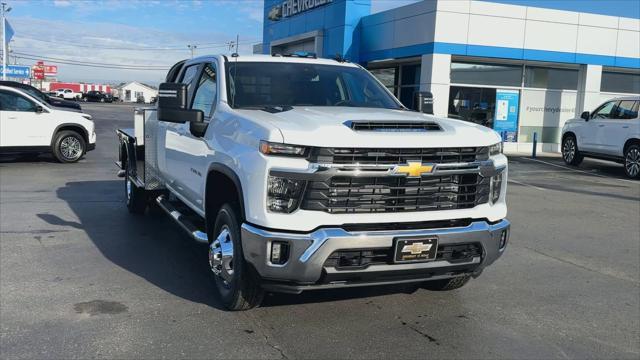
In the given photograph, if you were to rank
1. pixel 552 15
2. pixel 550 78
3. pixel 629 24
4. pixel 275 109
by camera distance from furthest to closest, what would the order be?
pixel 550 78
pixel 629 24
pixel 552 15
pixel 275 109

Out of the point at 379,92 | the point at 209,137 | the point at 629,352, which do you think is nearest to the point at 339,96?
the point at 379,92

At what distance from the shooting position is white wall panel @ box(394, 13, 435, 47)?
20.1m

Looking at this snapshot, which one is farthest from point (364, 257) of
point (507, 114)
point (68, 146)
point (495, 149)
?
point (507, 114)

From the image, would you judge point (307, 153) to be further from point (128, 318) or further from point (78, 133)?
point (78, 133)

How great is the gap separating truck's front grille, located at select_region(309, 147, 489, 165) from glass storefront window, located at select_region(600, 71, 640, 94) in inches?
886

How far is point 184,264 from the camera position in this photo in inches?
239

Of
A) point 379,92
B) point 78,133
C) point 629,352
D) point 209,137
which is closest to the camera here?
point 629,352

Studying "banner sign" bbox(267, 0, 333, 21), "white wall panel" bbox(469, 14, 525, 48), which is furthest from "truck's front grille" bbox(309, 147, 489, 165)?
"banner sign" bbox(267, 0, 333, 21)

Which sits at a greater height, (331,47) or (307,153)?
(331,47)

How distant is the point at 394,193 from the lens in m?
4.10

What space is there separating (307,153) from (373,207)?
594mm

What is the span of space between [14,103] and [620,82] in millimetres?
22291

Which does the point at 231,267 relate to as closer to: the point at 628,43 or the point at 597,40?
the point at 597,40

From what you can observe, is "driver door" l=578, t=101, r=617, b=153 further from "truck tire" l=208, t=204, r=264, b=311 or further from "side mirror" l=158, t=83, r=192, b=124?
"truck tire" l=208, t=204, r=264, b=311
